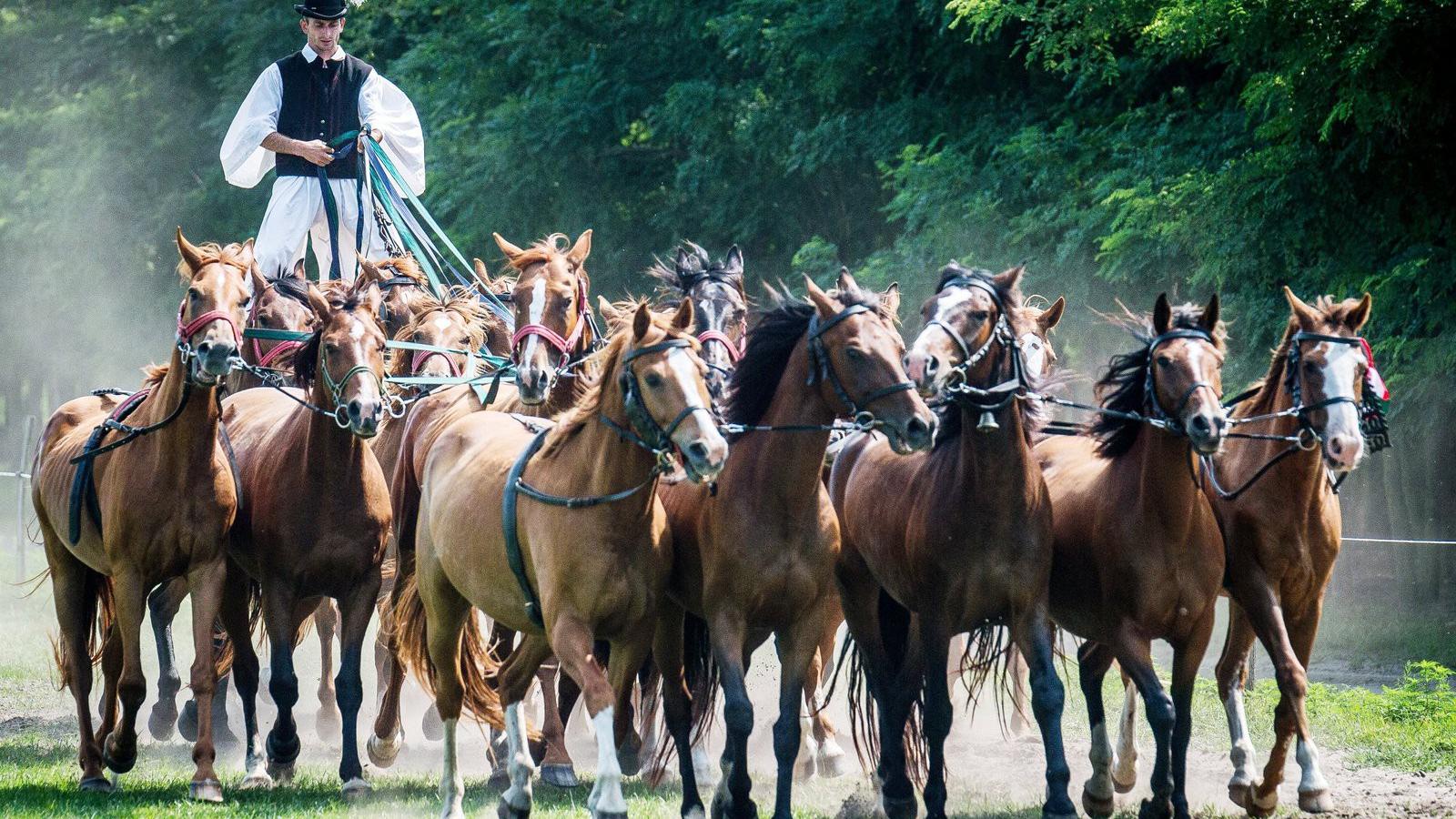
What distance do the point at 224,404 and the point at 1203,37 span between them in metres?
7.17

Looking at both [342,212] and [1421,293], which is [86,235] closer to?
[342,212]

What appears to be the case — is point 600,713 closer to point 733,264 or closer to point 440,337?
point 733,264

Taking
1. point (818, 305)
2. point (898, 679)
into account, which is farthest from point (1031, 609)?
point (818, 305)

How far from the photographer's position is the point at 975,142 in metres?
16.9

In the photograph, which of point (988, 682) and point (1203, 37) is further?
point (988, 682)

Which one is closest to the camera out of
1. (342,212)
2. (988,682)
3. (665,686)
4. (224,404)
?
(665,686)

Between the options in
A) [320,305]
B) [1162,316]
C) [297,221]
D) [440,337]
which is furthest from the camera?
[297,221]

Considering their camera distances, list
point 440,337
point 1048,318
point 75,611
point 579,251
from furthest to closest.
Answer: point 440,337 < point 579,251 < point 75,611 < point 1048,318

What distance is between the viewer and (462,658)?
8.58 m

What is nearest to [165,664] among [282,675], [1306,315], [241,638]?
[241,638]

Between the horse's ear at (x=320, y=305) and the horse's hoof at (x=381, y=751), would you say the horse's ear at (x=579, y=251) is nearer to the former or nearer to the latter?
the horse's ear at (x=320, y=305)

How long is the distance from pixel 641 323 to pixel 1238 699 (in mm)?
A: 3513

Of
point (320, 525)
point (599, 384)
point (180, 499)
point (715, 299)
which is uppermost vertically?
point (715, 299)

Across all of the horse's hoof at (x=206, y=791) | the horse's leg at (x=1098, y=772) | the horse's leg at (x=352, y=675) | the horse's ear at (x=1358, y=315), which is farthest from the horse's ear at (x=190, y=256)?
the horse's ear at (x=1358, y=315)
